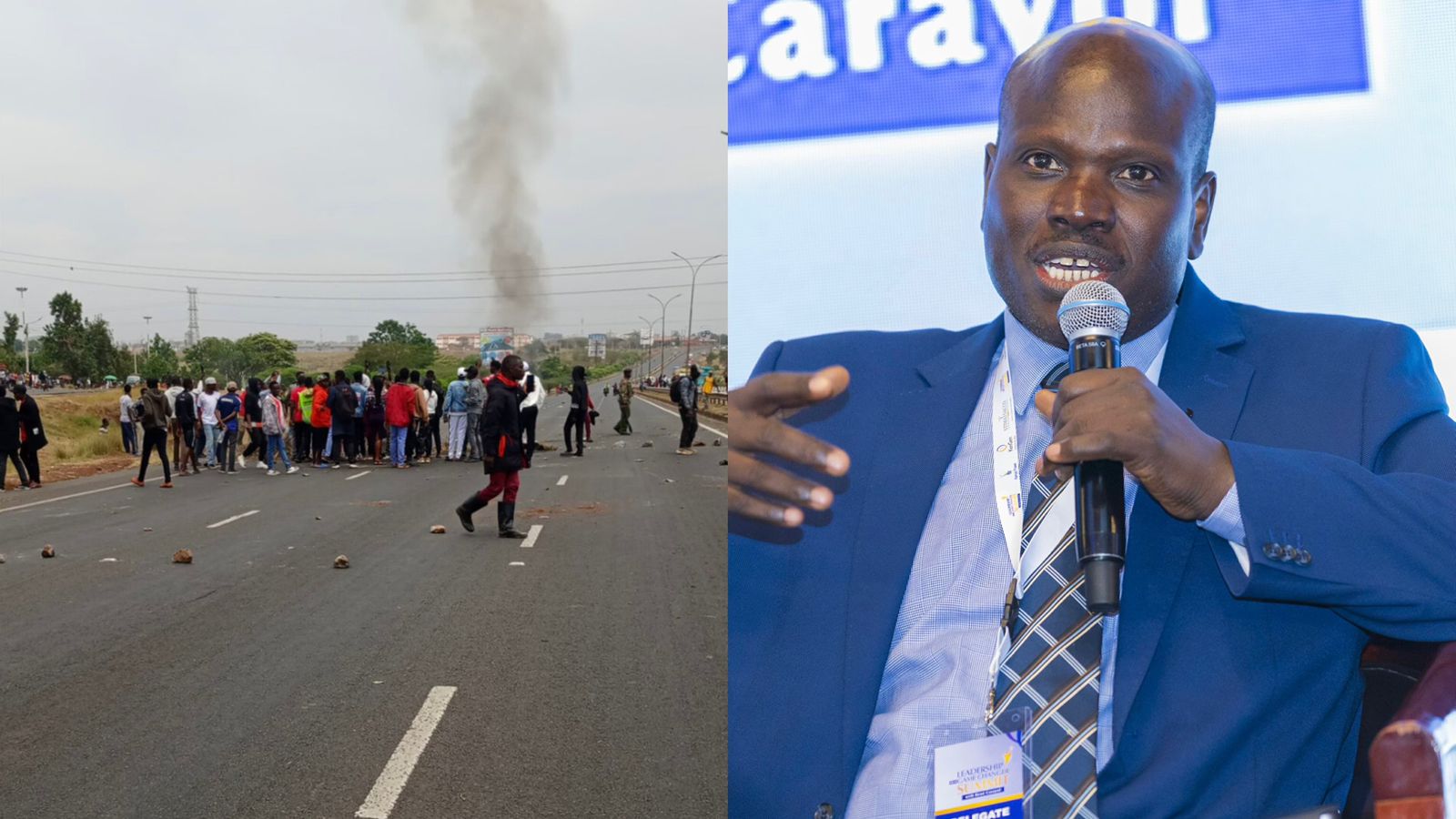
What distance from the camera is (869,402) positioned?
6.26 feet

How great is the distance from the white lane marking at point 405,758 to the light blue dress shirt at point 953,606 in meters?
3.19

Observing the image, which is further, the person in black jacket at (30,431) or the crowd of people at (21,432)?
the person in black jacket at (30,431)

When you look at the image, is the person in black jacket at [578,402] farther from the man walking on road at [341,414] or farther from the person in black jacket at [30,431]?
the person in black jacket at [30,431]

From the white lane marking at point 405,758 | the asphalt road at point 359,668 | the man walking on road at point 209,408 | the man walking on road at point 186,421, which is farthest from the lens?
the man walking on road at point 209,408

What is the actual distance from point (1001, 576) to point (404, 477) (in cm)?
1876

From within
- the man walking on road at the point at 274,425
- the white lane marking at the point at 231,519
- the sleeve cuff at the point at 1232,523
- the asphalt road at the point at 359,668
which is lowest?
the white lane marking at the point at 231,519

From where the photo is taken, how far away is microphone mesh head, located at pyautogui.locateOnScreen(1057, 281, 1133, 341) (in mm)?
1596

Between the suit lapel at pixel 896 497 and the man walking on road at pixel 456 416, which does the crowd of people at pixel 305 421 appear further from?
the suit lapel at pixel 896 497

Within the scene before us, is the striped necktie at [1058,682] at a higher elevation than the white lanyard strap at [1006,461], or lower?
lower

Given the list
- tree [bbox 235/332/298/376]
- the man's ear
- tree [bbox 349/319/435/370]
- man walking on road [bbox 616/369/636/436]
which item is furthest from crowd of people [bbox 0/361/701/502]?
tree [bbox 235/332/298/376]

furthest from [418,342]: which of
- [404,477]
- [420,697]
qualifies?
[420,697]

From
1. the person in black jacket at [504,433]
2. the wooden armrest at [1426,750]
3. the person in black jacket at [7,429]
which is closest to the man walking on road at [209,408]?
the person in black jacket at [7,429]

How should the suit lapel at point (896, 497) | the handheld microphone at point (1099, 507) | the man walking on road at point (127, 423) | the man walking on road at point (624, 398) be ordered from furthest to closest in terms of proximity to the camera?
the man walking on road at point (624, 398), the man walking on road at point (127, 423), the suit lapel at point (896, 497), the handheld microphone at point (1099, 507)

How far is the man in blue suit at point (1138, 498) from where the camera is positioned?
1552 mm
